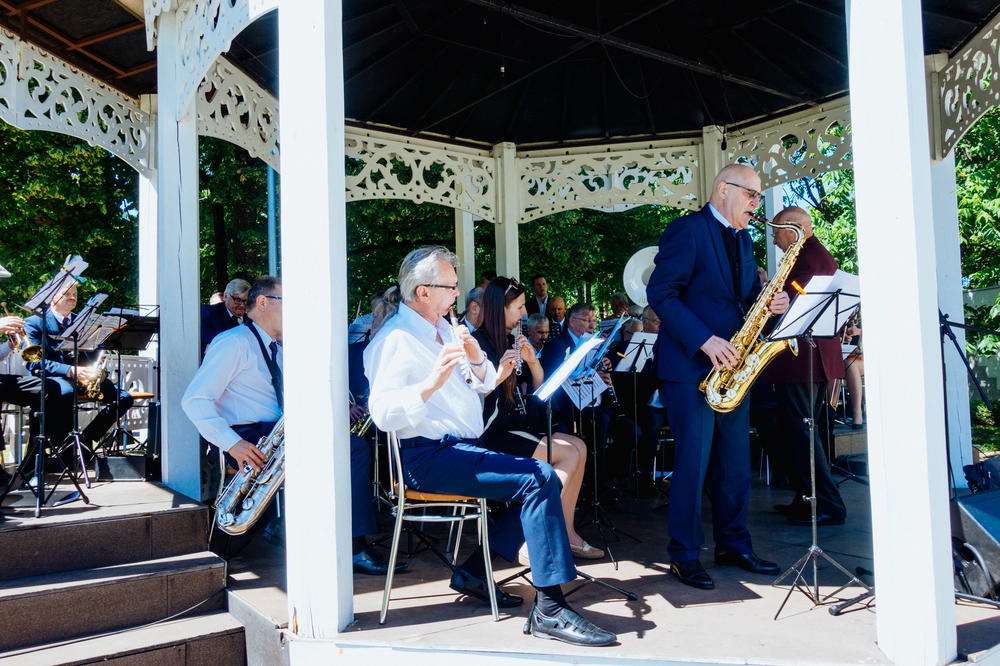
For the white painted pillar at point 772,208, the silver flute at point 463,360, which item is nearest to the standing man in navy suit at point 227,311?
the silver flute at point 463,360

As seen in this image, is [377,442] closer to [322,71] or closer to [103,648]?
[103,648]

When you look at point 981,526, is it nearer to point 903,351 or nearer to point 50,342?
point 903,351

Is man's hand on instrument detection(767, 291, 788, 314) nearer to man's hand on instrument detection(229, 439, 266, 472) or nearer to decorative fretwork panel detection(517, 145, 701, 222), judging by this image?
man's hand on instrument detection(229, 439, 266, 472)

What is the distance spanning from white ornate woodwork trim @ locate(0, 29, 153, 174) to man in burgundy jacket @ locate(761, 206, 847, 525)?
17.9ft

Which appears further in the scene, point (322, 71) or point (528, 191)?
point (528, 191)

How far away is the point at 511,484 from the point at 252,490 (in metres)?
1.72

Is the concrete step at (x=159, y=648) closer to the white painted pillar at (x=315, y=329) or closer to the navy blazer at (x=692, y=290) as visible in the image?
the white painted pillar at (x=315, y=329)

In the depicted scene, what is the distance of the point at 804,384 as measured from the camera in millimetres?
5785

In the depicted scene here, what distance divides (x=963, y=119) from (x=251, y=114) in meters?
5.73

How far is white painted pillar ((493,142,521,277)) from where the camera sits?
8617 mm

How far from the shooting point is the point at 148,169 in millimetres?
6906

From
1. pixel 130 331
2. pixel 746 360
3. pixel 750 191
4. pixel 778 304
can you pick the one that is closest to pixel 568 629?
pixel 746 360

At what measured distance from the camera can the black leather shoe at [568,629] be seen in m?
3.29

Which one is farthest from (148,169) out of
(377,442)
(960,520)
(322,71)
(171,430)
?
(960,520)
